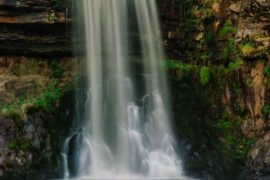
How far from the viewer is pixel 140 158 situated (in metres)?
15.9

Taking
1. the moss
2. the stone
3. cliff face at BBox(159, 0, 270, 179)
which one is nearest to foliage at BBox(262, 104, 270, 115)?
cliff face at BBox(159, 0, 270, 179)

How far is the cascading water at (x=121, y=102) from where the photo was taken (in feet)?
51.4

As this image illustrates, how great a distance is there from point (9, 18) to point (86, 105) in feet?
12.0

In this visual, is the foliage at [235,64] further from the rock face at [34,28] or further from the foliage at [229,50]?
the rock face at [34,28]

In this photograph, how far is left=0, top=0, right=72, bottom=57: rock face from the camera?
16.8 metres

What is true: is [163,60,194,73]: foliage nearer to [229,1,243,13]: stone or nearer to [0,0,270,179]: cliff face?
[0,0,270,179]: cliff face

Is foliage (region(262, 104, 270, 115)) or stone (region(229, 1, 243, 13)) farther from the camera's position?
stone (region(229, 1, 243, 13))

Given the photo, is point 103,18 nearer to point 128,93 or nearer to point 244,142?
point 128,93

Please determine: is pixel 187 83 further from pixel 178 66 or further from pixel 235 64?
pixel 235 64

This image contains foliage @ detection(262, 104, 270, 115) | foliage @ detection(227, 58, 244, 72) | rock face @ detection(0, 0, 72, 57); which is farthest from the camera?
foliage @ detection(227, 58, 244, 72)

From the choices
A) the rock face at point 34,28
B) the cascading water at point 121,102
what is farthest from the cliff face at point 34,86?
the cascading water at point 121,102

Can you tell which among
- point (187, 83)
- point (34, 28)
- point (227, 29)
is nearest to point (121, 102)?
point (187, 83)

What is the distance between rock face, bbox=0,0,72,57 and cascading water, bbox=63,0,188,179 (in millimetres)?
848

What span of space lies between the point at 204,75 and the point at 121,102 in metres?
3.21
